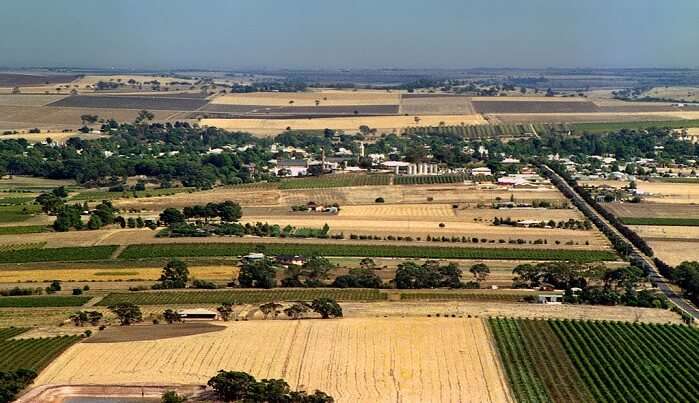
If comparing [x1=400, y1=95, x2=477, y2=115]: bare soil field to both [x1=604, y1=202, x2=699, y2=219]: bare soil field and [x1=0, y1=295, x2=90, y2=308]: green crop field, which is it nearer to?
[x1=604, y1=202, x2=699, y2=219]: bare soil field

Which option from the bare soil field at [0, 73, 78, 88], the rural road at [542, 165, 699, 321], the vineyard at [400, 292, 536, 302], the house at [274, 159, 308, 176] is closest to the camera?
the rural road at [542, 165, 699, 321]

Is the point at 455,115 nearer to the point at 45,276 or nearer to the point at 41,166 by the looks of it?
the point at 41,166

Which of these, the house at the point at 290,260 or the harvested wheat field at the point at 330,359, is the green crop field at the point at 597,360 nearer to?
the harvested wheat field at the point at 330,359

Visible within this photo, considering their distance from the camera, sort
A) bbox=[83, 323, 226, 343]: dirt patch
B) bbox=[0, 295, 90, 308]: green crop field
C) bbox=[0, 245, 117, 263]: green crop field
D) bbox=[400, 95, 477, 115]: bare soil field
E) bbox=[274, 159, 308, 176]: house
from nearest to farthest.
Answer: bbox=[83, 323, 226, 343]: dirt patch → bbox=[0, 295, 90, 308]: green crop field → bbox=[0, 245, 117, 263]: green crop field → bbox=[274, 159, 308, 176]: house → bbox=[400, 95, 477, 115]: bare soil field

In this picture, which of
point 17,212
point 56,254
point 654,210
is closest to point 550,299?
point 654,210

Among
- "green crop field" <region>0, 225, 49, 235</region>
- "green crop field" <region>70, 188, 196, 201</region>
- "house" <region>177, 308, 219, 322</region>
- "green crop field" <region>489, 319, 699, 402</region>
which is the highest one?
"green crop field" <region>489, 319, 699, 402</region>

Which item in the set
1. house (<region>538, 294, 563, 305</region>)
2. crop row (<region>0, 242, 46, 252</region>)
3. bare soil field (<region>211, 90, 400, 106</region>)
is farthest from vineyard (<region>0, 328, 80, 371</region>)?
bare soil field (<region>211, 90, 400, 106</region>)

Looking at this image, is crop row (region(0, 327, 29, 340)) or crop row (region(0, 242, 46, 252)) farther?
crop row (region(0, 242, 46, 252))
